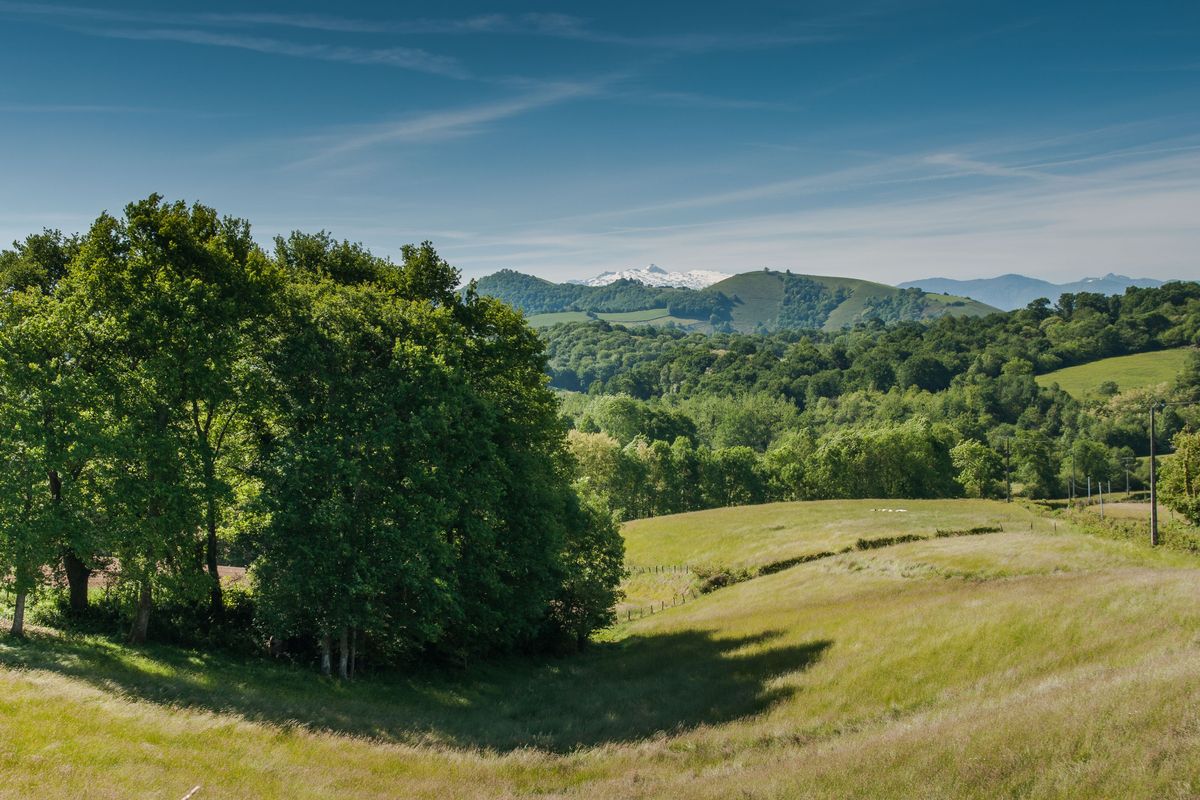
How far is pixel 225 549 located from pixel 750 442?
173280 millimetres

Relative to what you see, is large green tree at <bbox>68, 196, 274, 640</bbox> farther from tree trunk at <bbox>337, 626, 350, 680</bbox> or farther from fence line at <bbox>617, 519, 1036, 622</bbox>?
fence line at <bbox>617, 519, 1036, 622</bbox>

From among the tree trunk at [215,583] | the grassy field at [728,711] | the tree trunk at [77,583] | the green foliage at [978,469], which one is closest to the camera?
the grassy field at [728,711]

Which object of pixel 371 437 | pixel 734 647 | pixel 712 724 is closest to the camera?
pixel 712 724

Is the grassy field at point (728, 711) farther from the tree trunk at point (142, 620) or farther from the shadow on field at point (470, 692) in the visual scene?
the tree trunk at point (142, 620)

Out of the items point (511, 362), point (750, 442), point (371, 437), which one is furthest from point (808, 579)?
point (750, 442)

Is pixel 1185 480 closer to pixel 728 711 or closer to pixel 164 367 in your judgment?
pixel 728 711

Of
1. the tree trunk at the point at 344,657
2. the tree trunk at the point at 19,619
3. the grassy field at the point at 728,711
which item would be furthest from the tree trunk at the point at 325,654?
the tree trunk at the point at 19,619

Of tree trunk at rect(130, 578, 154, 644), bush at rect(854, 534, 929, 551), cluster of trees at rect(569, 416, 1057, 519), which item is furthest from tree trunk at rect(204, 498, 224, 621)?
cluster of trees at rect(569, 416, 1057, 519)

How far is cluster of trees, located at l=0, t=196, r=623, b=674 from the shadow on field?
1.85m

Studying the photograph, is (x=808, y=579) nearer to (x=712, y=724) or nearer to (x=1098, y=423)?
(x=712, y=724)

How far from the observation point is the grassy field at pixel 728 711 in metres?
14.2

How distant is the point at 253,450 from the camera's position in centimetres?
3136

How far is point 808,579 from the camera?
162ft

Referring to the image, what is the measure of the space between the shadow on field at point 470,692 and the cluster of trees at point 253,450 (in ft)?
6.08
